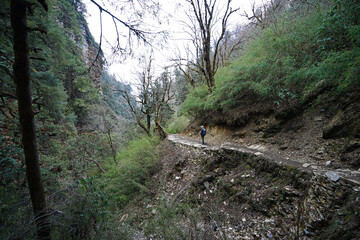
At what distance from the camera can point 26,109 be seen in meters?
1.68

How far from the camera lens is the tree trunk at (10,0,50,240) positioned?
1589 mm

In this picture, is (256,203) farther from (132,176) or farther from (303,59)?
(132,176)

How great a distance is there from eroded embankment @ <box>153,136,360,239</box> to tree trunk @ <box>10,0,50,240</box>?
6.25 feet

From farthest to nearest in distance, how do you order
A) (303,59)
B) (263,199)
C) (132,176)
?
(132,176)
(303,59)
(263,199)

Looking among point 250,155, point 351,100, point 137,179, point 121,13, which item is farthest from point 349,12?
point 137,179

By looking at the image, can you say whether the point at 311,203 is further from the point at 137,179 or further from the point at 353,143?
Answer: the point at 137,179

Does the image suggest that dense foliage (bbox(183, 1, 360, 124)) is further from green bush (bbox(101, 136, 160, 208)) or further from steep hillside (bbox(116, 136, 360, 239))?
green bush (bbox(101, 136, 160, 208))

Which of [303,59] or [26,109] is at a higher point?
[303,59]

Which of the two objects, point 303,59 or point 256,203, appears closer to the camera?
point 256,203

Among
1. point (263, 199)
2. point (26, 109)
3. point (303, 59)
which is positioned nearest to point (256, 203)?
point (263, 199)

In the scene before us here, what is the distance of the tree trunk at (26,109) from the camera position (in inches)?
62.6

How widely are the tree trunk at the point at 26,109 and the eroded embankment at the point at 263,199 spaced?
1.90 metres

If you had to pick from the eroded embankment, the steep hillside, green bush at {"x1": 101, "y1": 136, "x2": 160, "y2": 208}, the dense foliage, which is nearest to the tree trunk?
the steep hillside

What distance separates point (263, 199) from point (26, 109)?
4.25 metres
